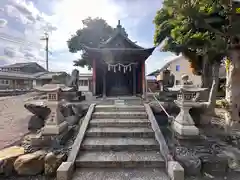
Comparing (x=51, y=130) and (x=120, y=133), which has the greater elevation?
(x=51, y=130)

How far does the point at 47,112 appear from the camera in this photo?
6.15m

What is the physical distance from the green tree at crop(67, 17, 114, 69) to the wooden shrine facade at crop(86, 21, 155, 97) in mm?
8978

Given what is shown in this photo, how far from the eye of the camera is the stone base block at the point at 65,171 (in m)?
3.28

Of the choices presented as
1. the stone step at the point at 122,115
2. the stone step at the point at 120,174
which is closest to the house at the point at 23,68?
the stone step at the point at 122,115

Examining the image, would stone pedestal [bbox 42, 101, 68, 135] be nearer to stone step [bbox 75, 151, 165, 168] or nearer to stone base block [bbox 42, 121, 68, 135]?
stone base block [bbox 42, 121, 68, 135]

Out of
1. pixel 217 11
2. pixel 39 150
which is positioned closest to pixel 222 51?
pixel 217 11

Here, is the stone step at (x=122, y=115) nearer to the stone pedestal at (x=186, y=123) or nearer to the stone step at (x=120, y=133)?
the stone step at (x=120, y=133)

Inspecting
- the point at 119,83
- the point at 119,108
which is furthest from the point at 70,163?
the point at 119,83

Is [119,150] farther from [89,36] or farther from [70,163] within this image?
[89,36]

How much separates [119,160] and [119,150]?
0.44 meters

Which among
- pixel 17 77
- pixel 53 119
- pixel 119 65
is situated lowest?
pixel 53 119

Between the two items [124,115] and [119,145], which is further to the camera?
[124,115]

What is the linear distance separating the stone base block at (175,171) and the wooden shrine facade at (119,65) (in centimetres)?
597

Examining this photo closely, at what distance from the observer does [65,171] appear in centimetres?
329
